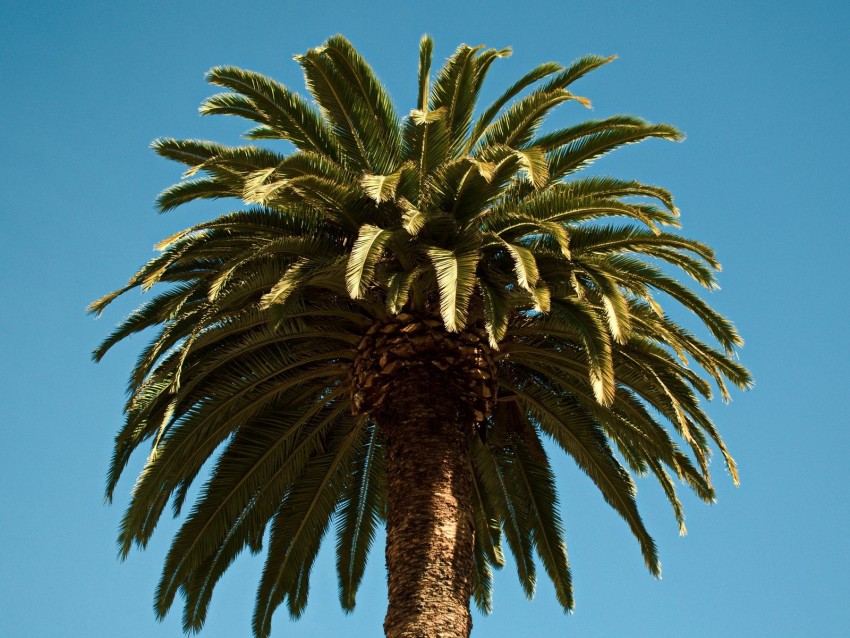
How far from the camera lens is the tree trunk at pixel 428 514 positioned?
1152 centimetres

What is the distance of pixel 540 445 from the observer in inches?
595

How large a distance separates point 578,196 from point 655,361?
2.24 metres

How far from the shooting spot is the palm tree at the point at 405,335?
489 inches

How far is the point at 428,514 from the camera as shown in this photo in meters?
12.2

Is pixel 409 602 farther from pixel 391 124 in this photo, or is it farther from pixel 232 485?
pixel 391 124

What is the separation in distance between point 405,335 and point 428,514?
2129 millimetres

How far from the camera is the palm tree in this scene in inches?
489

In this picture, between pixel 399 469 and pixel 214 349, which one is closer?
pixel 399 469

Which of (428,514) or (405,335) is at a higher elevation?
(405,335)

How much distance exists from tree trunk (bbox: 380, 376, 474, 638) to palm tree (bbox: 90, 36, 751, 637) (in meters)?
0.03

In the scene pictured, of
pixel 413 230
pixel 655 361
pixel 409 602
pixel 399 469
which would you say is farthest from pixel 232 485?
pixel 655 361

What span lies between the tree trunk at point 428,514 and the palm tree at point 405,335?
0.09ft

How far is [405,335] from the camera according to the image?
1297 centimetres

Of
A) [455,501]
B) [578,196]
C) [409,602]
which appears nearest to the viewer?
[409,602]
